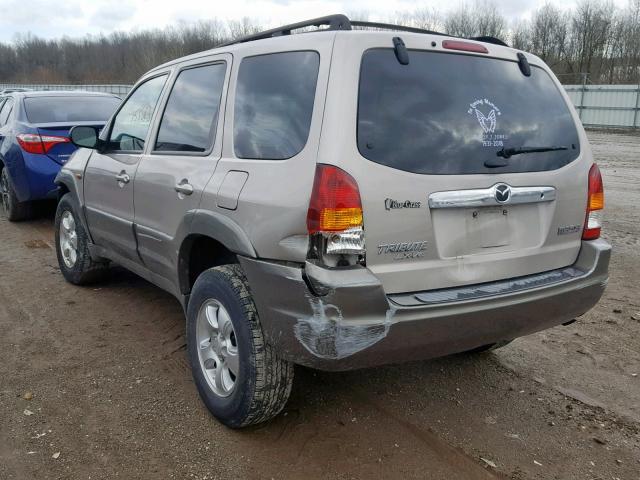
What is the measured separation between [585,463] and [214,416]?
1836mm

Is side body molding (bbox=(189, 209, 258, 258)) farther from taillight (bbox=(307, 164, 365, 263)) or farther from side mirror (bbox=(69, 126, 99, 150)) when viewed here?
side mirror (bbox=(69, 126, 99, 150))

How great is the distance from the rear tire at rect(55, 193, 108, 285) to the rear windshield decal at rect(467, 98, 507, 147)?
337 centimetres

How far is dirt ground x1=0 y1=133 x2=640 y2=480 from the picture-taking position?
2773mm

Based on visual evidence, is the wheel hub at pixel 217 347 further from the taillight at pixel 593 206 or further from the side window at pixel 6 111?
the side window at pixel 6 111

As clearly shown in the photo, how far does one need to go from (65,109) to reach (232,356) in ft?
19.7

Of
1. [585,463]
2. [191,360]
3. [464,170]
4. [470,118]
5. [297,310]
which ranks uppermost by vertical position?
[470,118]

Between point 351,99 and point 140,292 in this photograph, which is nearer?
point 351,99

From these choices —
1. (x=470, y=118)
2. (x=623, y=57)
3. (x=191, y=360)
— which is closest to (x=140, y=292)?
(x=191, y=360)

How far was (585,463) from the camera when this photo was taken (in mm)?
2820

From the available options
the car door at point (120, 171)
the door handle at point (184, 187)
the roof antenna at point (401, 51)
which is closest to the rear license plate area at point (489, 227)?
the roof antenna at point (401, 51)

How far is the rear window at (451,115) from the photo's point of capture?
99.4 inches

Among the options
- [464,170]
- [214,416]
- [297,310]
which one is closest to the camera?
[297,310]

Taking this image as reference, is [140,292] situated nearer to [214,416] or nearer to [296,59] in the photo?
[214,416]

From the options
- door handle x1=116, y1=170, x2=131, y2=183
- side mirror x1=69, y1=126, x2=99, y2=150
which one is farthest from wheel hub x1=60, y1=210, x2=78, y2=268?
door handle x1=116, y1=170, x2=131, y2=183
